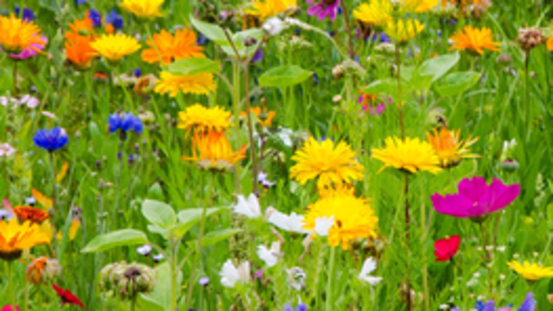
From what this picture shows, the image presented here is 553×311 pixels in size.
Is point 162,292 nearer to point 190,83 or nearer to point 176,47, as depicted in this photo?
point 190,83

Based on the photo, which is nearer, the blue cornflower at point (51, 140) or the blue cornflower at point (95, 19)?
the blue cornflower at point (51, 140)

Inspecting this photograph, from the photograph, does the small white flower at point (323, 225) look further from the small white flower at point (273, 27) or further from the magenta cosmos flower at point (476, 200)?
the small white flower at point (273, 27)

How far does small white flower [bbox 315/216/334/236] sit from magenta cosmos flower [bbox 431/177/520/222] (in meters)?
0.23

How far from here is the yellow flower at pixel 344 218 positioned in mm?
692

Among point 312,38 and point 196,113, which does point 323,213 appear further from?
point 312,38

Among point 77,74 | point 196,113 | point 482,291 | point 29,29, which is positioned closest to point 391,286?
point 482,291

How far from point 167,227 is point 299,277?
0.18 meters

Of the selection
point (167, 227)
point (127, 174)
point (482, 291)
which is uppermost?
point (167, 227)

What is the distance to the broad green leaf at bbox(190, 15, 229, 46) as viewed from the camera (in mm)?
1072

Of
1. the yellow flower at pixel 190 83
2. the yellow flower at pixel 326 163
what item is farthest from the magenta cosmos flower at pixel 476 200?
the yellow flower at pixel 190 83

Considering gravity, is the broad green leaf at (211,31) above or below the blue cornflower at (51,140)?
above

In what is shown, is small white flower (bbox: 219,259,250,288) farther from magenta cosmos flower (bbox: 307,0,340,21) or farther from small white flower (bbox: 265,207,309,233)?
magenta cosmos flower (bbox: 307,0,340,21)

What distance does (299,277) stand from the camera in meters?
0.85

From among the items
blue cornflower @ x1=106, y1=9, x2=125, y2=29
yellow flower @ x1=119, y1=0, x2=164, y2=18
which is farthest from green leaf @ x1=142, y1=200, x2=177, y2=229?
blue cornflower @ x1=106, y1=9, x2=125, y2=29
